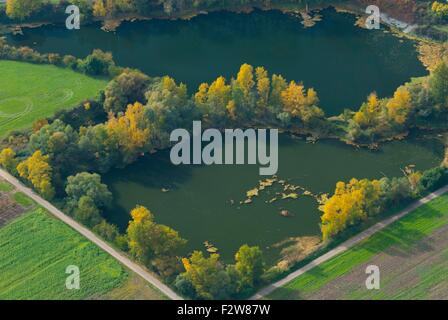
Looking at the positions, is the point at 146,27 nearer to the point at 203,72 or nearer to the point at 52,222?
the point at 203,72

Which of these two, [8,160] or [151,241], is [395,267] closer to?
[151,241]

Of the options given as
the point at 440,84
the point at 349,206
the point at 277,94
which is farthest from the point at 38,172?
the point at 440,84

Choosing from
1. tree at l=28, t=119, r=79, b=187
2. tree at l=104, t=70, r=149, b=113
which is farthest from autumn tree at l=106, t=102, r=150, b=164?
tree at l=104, t=70, r=149, b=113

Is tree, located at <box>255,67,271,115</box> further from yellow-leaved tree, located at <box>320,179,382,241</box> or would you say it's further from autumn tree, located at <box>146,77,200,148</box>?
yellow-leaved tree, located at <box>320,179,382,241</box>

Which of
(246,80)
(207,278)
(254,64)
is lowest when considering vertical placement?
(207,278)

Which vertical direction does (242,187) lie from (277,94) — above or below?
below

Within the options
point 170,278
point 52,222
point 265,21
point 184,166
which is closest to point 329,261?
point 170,278
